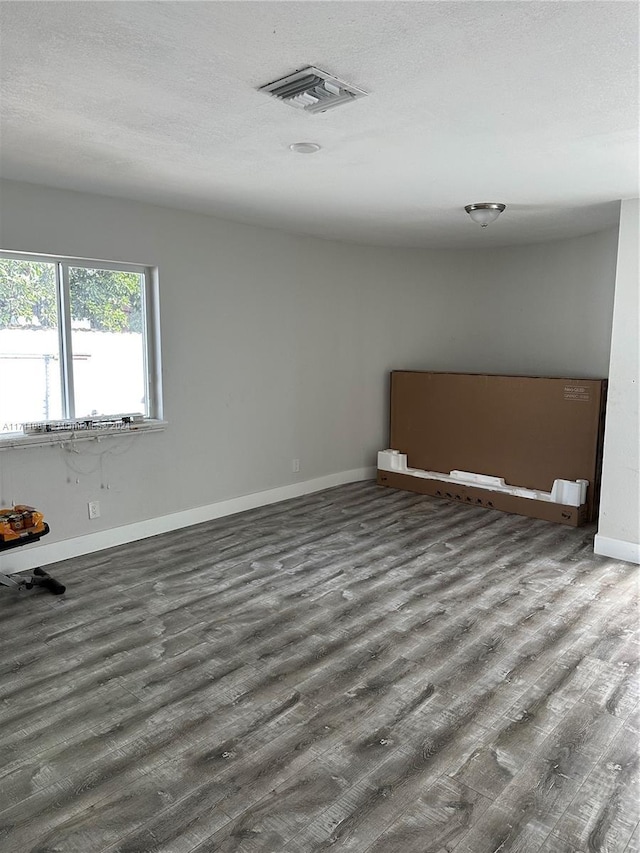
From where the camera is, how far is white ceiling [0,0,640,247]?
63.9 inches

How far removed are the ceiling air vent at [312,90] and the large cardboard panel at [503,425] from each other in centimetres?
328

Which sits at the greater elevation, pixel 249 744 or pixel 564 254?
pixel 564 254

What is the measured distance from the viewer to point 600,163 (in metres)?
2.99

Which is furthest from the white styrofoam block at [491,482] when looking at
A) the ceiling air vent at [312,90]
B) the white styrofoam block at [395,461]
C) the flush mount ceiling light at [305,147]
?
the ceiling air vent at [312,90]

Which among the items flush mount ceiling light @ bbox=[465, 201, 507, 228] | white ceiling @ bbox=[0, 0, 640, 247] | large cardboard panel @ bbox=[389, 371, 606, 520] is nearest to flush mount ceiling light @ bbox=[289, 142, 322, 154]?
white ceiling @ bbox=[0, 0, 640, 247]

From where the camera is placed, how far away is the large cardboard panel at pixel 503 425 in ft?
15.4

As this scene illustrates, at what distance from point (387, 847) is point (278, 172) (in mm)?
3014

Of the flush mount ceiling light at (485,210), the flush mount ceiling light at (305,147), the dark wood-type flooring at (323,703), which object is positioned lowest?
the dark wood-type flooring at (323,703)

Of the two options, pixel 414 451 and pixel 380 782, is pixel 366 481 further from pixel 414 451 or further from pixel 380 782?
pixel 380 782

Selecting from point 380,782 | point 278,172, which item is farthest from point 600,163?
point 380,782

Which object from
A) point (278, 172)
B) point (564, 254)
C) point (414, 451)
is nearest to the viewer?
point (278, 172)

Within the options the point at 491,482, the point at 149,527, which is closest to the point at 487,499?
the point at 491,482

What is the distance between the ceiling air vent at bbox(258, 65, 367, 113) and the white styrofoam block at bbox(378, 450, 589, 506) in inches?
142

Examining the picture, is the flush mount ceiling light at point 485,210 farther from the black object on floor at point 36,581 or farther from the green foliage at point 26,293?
the black object on floor at point 36,581
